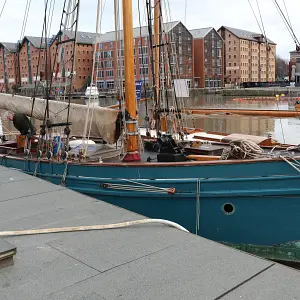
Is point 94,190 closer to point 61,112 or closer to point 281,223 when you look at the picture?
point 61,112

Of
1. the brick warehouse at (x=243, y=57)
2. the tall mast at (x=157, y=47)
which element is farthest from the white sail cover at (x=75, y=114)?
the brick warehouse at (x=243, y=57)

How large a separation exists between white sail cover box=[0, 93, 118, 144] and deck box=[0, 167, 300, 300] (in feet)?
15.5

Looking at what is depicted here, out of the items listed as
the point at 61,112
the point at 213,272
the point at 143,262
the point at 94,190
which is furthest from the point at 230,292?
the point at 61,112

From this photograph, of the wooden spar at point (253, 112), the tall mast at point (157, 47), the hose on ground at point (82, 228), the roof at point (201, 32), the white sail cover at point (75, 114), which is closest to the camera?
the hose on ground at point (82, 228)

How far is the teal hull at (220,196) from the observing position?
6980mm

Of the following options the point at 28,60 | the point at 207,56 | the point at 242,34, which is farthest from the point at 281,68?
the point at 28,60

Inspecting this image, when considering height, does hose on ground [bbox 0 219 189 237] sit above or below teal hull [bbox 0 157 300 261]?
above

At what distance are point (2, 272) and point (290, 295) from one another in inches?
82.1

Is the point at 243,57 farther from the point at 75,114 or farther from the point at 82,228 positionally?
the point at 82,228

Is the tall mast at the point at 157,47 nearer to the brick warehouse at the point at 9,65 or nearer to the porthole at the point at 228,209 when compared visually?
the porthole at the point at 228,209

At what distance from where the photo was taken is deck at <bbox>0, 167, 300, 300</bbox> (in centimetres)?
274

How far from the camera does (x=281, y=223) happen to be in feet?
23.7

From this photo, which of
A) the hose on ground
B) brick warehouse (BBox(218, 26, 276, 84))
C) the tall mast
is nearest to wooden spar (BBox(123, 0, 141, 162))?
the tall mast

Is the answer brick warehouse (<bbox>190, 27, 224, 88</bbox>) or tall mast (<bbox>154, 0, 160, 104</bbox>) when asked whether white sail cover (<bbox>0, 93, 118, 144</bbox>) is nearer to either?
tall mast (<bbox>154, 0, 160, 104</bbox>)
